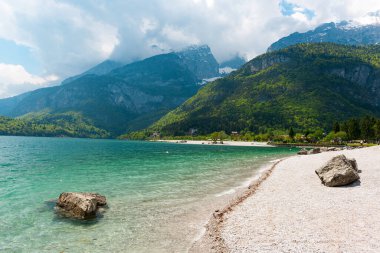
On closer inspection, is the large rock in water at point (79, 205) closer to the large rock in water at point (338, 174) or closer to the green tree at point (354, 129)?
the large rock in water at point (338, 174)

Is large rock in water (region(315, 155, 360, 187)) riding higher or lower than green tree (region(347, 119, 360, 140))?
lower

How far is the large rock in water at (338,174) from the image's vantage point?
1250 inches

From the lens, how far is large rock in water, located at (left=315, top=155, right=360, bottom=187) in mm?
31750

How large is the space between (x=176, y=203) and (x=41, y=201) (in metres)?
15.0

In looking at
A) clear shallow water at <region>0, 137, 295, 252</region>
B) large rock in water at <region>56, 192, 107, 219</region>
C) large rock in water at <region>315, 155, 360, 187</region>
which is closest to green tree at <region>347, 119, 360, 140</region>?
large rock in water at <region>315, 155, 360, 187</region>

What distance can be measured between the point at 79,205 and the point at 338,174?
2861 cm

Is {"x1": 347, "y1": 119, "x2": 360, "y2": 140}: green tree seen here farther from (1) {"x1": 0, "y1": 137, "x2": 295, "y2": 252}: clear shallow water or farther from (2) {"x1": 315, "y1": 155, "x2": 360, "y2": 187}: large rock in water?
(1) {"x1": 0, "y1": 137, "x2": 295, "y2": 252}: clear shallow water

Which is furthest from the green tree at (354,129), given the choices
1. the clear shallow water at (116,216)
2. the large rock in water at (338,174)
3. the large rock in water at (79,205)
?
the large rock in water at (79,205)

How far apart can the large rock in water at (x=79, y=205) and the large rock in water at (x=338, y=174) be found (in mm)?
26118

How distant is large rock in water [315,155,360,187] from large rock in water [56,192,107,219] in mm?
26118

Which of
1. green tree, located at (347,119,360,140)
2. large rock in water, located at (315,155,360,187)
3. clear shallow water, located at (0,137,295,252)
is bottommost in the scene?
clear shallow water, located at (0,137,295,252)

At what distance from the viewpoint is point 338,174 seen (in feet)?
105

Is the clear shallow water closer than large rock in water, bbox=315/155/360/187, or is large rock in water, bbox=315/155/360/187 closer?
the clear shallow water

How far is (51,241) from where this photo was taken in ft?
61.9
